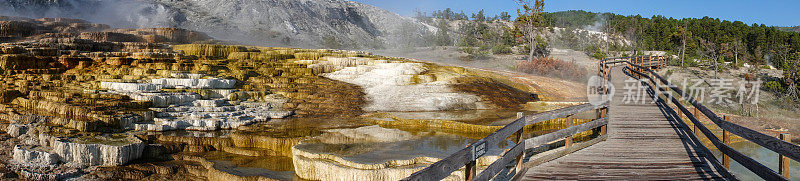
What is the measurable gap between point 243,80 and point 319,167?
10644mm

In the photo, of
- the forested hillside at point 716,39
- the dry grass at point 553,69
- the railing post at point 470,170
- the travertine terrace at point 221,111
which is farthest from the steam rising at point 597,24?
the railing post at point 470,170

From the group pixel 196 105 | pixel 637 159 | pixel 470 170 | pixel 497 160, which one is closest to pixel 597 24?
pixel 196 105

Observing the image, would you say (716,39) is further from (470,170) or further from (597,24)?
(470,170)

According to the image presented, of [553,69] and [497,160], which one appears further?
[553,69]

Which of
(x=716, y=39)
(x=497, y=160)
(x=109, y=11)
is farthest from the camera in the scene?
(x=716, y=39)

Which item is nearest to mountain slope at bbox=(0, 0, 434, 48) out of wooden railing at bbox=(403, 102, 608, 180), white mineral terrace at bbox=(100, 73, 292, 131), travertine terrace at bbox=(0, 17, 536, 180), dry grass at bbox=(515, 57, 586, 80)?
dry grass at bbox=(515, 57, 586, 80)

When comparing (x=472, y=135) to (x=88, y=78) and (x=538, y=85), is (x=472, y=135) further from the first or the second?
(x=88, y=78)

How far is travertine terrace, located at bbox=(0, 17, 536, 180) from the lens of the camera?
8633mm

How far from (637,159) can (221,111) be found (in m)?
10.6

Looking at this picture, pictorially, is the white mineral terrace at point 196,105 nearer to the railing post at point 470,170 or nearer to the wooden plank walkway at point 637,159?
the wooden plank walkway at point 637,159

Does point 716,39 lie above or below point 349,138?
above

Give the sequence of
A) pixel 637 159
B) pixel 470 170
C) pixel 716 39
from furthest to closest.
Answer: pixel 716 39 < pixel 637 159 < pixel 470 170

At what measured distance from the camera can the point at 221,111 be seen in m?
13.3

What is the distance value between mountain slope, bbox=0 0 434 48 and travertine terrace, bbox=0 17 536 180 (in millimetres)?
24465
